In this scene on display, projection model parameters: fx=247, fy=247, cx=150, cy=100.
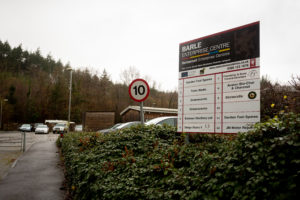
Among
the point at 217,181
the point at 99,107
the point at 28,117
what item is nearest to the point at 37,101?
the point at 28,117

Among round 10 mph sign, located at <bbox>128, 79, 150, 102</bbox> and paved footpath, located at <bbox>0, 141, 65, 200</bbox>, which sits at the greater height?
round 10 mph sign, located at <bbox>128, 79, 150, 102</bbox>

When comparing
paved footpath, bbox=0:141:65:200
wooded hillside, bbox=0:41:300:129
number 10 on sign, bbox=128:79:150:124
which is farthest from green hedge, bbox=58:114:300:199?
wooded hillside, bbox=0:41:300:129

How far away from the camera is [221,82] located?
5.38 meters

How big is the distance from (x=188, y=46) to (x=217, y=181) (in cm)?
407

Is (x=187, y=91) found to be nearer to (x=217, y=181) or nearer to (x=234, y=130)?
(x=234, y=130)

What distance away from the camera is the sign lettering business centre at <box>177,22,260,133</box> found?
494 centimetres

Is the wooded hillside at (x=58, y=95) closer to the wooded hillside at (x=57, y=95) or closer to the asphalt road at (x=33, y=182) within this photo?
the wooded hillside at (x=57, y=95)

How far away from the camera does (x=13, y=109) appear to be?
189ft

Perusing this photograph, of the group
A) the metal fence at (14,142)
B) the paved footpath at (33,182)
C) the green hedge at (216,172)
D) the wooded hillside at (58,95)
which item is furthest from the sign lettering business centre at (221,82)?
the wooded hillside at (58,95)

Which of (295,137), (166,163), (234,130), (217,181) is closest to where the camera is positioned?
(295,137)

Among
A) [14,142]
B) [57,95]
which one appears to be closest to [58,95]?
[57,95]

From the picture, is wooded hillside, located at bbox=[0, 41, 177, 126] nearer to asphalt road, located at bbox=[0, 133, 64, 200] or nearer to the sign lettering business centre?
asphalt road, located at bbox=[0, 133, 64, 200]

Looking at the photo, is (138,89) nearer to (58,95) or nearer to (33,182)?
(33,182)

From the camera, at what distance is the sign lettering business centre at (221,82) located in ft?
16.2
